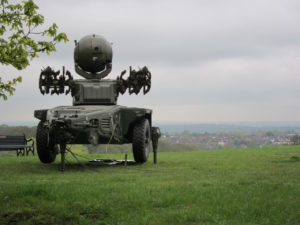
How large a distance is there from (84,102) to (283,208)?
8.77 meters

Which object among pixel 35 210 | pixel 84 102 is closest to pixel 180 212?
pixel 35 210

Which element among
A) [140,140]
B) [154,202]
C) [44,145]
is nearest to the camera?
[154,202]

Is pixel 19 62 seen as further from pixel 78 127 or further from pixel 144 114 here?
pixel 144 114

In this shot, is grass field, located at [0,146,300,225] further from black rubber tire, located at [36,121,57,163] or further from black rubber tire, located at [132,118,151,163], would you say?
black rubber tire, located at [132,118,151,163]

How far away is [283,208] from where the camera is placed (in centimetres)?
605

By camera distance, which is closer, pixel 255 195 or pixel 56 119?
pixel 255 195

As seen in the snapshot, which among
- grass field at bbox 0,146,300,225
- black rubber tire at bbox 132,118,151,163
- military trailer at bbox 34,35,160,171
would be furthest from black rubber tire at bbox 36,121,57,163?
grass field at bbox 0,146,300,225

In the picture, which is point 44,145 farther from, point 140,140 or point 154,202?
point 154,202

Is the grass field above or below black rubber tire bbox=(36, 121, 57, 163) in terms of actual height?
below

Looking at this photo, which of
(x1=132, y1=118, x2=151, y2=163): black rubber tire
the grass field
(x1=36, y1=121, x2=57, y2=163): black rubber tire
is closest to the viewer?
the grass field

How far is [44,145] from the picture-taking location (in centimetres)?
1252

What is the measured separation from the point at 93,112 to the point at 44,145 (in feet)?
6.58

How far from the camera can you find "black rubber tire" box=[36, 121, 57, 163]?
40.3ft

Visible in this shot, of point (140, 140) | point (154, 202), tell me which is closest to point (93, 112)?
point (140, 140)
